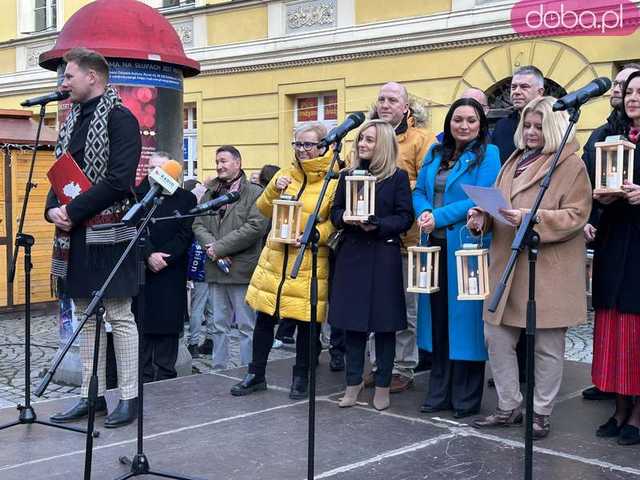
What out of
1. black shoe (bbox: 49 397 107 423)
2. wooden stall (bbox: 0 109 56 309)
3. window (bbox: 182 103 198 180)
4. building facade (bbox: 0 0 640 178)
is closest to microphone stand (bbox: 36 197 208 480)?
black shoe (bbox: 49 397 107 423)

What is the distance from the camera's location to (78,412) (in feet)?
17.4

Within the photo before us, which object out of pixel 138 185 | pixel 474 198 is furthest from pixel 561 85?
pixel 474 198

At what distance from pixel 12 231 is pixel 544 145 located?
8.33 m

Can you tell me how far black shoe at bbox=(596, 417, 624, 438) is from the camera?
4.86 metres

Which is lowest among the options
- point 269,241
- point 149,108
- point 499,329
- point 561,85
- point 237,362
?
point 237,362

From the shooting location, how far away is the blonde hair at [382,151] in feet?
17.4

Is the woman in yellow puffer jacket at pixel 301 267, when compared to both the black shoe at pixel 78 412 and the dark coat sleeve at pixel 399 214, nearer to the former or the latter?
the dark coat sleeve at pixel 399 214

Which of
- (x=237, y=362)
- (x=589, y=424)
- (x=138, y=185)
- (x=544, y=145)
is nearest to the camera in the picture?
(x=544, y=145)

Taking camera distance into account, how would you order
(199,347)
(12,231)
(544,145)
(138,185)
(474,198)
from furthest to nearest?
(12,231) → (199,347) → (138,185) → (544,145) → (474,198)

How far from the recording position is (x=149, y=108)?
23.4 feet

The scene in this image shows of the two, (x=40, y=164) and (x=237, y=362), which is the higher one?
(x=40, y=164)

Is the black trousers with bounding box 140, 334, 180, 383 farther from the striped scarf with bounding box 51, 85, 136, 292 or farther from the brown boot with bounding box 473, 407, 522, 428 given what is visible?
the brown boot with bounding box 473, 407, 522, 428

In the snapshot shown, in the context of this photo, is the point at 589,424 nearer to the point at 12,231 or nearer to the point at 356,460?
the point at 356,460

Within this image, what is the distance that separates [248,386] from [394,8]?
9.54 meters
